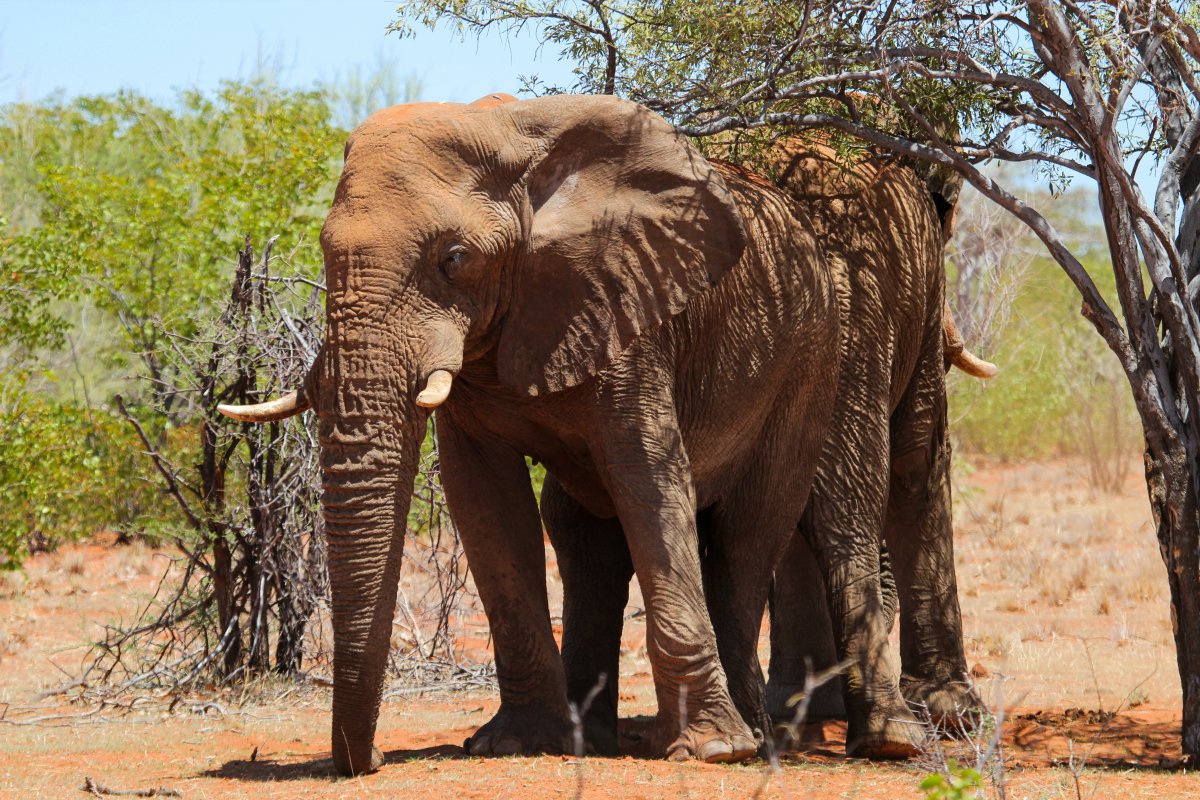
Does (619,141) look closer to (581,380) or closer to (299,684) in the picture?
(581,380)

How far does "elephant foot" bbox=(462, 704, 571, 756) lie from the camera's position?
262 inches

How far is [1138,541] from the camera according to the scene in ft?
59.0

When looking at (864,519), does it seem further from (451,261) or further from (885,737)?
(451,261)

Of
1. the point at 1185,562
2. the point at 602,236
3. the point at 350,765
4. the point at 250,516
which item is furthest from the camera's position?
the point at 250,516

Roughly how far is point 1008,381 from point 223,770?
22.8 metres

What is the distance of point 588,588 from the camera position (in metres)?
7.49

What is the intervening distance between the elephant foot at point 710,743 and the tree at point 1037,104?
6.76ft

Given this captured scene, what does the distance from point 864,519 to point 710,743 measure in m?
1.79

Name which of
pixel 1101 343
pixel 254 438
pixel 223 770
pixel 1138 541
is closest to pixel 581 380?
pixel 223 770

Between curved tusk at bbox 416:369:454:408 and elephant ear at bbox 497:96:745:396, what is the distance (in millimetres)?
570

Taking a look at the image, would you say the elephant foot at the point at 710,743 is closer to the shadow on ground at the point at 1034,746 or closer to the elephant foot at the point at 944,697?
the shadow on ground at the point at 1034,746

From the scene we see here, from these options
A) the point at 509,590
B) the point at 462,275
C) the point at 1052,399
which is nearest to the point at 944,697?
the point at 509,590

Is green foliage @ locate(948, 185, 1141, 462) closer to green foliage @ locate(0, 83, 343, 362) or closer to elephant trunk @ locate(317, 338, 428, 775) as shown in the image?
green foliage @ locate(0, 83, 343, 362)

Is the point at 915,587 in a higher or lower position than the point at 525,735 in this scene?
higher
